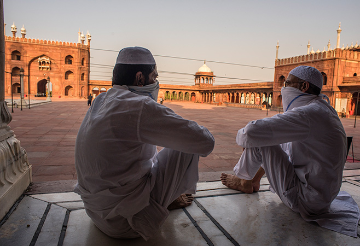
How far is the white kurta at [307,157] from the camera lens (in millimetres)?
1279

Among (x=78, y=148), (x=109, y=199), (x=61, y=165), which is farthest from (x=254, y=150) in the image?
(x=61, y=165)

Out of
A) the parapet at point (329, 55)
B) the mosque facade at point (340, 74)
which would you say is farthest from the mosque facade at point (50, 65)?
the mosque facade at point (340, 74)

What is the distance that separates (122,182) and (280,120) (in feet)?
2.67

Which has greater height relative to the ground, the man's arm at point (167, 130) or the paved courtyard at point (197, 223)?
the man's arm at point (167, 130)

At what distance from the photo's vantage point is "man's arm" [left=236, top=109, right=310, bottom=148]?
1.26 metres

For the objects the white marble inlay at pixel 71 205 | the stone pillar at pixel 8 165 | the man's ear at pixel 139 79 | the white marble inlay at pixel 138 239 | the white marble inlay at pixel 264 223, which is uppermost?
the man's ear at pixel 139 79

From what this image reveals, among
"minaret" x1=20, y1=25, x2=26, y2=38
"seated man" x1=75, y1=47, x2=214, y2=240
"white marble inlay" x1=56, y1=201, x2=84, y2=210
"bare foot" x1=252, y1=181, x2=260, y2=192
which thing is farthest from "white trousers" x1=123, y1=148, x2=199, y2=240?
"minaret" x1=20, y1=25, x2=26, y2=38

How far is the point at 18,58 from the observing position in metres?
31.1

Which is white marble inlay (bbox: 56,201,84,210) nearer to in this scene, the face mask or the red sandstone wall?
the face mask

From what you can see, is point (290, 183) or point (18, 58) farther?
point (18, 58)

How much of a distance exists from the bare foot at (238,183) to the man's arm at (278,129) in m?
0.57

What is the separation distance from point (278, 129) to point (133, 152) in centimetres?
72

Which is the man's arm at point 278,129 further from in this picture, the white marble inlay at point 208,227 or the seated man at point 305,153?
the white marble inlay at point 208,227

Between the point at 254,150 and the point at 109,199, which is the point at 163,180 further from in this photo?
the point at 254,150
